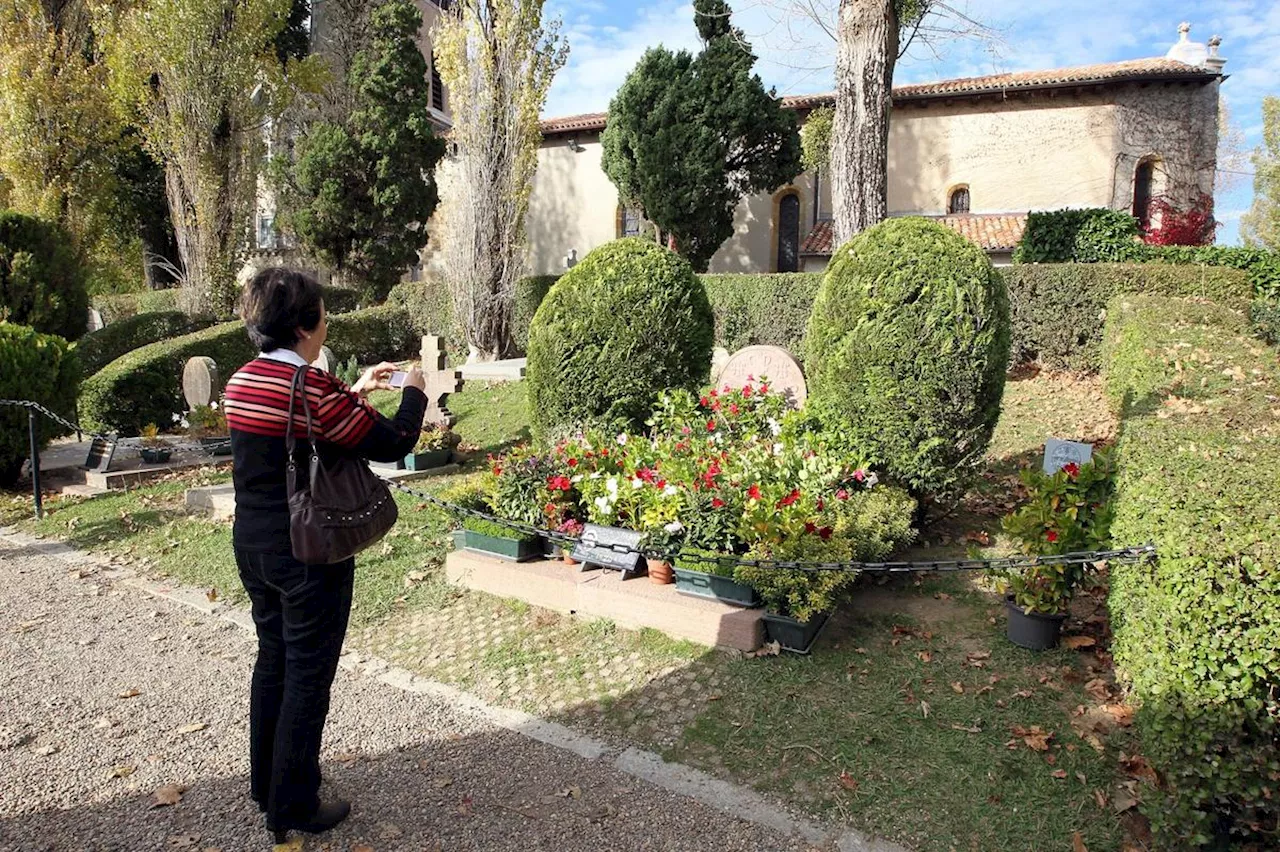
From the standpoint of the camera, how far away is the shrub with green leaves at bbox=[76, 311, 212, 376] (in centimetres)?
1411

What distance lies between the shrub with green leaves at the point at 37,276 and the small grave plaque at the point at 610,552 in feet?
42.6

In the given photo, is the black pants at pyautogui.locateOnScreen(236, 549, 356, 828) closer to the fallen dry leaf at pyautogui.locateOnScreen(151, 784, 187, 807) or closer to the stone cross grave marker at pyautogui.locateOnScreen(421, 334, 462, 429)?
the fallen dry leaf at pyautogui.locateOnScreen(151, 784, 187, 807)

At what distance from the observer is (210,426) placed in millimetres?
9820

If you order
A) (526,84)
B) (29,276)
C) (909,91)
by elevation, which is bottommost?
(29,276)

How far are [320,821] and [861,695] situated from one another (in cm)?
240

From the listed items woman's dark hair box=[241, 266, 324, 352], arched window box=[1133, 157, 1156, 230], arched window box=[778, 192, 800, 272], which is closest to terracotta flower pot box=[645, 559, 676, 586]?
woman's dark hair box=[241, 266, 324, 352]

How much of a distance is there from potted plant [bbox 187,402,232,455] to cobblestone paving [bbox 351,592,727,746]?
5.74 m

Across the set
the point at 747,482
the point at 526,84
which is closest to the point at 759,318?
the point at 526,84

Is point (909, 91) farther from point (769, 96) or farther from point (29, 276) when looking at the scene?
point (29, 276)

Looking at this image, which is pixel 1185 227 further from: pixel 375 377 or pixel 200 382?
pixel 375 377

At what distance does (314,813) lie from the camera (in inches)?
113

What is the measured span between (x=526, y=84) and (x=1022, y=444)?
1206 cm

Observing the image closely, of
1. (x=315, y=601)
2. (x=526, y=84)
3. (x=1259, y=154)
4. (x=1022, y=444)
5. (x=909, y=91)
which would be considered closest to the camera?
(x=315, y=601)

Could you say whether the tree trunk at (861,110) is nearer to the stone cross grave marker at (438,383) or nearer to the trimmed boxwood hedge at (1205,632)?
the stone cross grave marker at (438,383)
